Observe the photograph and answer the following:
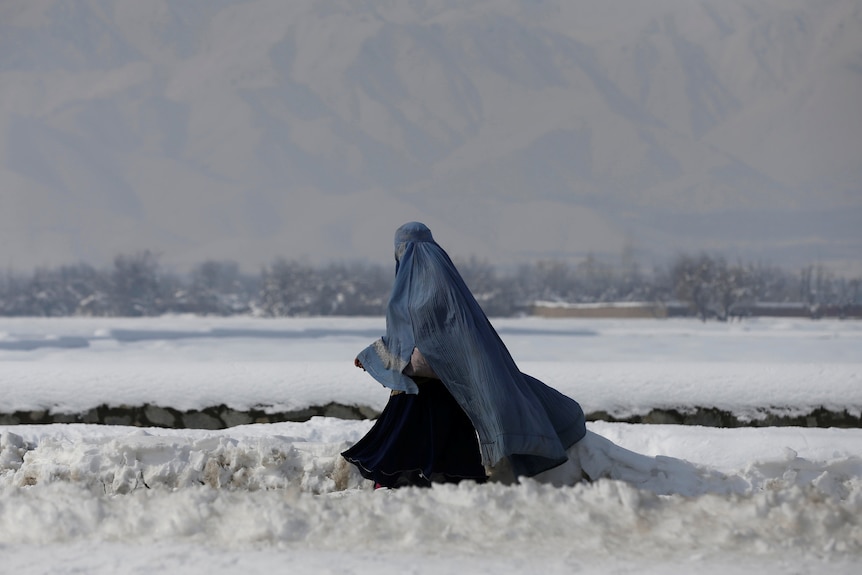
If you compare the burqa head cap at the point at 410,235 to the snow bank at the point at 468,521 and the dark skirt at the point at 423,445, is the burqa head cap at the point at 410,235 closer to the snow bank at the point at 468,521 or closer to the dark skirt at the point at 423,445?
the dark skirt at the point at 423,445

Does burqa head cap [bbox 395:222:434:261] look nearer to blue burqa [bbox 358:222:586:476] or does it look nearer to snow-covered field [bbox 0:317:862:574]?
blue burqa [bbox 358:222:586:476]

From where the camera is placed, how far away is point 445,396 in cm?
376

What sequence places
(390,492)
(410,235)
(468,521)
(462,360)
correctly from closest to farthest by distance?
(468,521)
(390,492)
(462,360)
(410,235)

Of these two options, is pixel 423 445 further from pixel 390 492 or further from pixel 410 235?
pixel 390 492

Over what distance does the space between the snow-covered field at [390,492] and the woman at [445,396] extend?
0.76 feet

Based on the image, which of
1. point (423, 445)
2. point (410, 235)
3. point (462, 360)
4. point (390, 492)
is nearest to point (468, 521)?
point (390, 492)

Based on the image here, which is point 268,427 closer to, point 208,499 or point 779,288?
point 208,499

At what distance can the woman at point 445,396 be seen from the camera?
3.51 meters

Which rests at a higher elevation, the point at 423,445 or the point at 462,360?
the point at 462,360

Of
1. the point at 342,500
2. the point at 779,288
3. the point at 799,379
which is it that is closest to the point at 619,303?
the point at 779,288

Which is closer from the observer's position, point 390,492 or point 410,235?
point 390,492

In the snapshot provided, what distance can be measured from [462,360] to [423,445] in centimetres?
43

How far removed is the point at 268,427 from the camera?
4.89 metres

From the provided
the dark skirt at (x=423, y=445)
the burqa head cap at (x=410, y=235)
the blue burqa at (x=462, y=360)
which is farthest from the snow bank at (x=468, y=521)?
the burqa head cap at (x=410, y=235)
